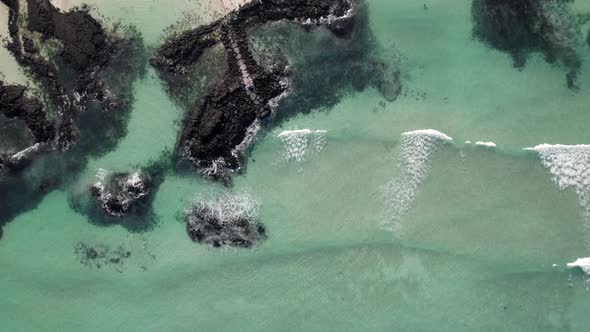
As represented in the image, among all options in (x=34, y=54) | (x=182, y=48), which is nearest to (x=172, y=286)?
(x=182, y=48)

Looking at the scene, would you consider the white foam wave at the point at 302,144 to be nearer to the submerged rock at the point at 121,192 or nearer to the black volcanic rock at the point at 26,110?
the submerged rock at the point at 121,192

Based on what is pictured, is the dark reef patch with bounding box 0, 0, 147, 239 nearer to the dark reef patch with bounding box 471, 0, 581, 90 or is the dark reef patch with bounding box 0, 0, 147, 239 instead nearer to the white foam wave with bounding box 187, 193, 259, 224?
the white foam wave with bounding box 187, 193, 259, 224

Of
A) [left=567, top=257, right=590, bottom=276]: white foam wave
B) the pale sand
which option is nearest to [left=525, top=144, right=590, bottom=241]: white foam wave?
[left=567, top=257, right=590, bottom=276]: white foam wave

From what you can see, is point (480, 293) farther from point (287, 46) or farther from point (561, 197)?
point (287, 46)

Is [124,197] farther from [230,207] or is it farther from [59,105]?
[59,105]

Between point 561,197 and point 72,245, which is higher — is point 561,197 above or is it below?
below

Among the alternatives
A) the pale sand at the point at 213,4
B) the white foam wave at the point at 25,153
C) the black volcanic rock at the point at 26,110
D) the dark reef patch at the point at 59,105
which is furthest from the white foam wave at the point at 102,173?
the pale sand at the point at 213,4

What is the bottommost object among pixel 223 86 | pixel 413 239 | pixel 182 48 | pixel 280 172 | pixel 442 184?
pixel 413 239
